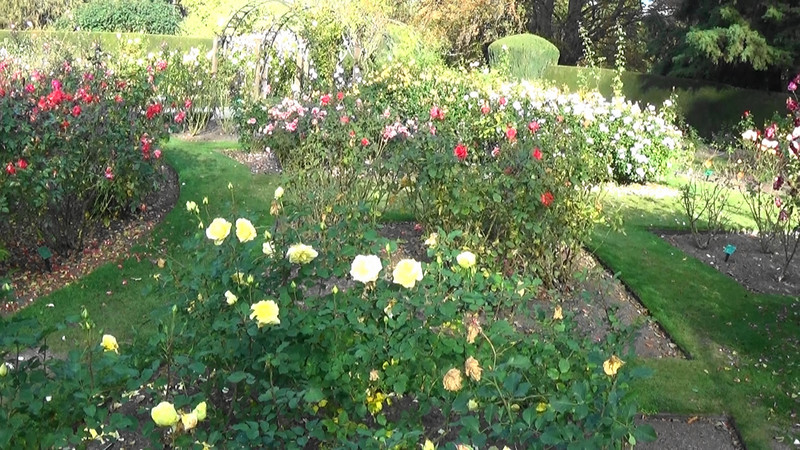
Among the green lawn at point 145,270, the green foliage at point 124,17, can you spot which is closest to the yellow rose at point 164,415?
the green lawn at point 145,270

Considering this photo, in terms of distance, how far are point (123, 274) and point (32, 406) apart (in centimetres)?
309

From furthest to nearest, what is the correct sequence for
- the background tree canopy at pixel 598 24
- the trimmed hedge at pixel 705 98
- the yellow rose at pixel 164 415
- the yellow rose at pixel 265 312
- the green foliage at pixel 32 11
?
the green foliage at pixel 32 11
the trimmed hedge at pixel 705 98
the background tree canopy at pixel 598 24
the yellow rose at pixel 265 312
the yellow rose at pixel 164 415

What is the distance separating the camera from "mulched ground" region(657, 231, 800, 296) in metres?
5.11

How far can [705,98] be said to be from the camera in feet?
46.5

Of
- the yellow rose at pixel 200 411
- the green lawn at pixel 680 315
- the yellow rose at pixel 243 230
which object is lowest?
the green lawn at pixel 680 315

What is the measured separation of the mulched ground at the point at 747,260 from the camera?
5105mm

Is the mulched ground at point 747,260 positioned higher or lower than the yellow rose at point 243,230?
lower

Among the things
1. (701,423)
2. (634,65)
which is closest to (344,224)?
(701,423)

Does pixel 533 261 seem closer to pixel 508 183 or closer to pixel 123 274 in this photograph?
pixel 508 183

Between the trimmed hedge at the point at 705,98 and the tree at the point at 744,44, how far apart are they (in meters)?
0.43

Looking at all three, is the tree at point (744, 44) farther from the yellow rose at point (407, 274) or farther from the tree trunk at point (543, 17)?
the yellow rose at point (407, 274)

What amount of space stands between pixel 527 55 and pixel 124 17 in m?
12.6

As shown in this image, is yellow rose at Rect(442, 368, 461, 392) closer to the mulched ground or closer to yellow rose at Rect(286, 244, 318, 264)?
yellow rose at Rect(286, 244, 318, 264)

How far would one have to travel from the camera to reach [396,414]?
2.72m
